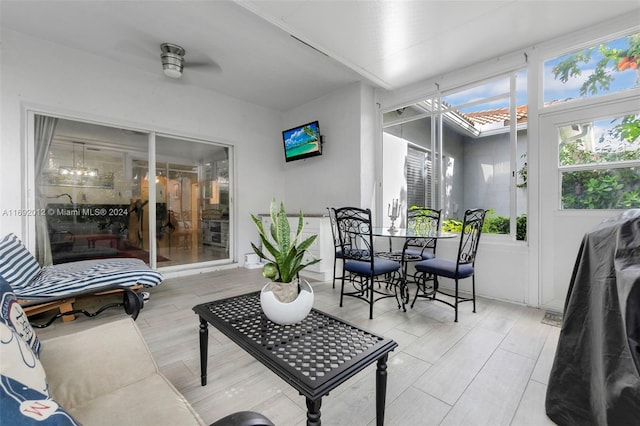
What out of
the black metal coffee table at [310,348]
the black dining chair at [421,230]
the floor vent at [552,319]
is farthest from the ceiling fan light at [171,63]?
the floor vent at [552,319]

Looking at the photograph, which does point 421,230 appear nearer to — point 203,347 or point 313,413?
point 203,347

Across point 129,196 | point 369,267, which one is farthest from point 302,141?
point 369,267

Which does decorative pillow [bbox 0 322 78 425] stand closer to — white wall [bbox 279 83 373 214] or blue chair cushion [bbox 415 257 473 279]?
blue chair cushion [bbox 415 257 473 279]

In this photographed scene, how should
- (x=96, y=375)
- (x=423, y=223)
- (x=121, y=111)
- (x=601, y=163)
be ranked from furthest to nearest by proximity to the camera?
(x=121, y=111) → (x=423, y=223) → (x=601, y=163) → (x=96, y=375)

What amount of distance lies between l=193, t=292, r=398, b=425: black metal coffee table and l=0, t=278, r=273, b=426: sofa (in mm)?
244

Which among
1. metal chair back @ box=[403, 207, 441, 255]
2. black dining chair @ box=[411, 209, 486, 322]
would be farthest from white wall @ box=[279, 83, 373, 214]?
black dining chair @ box=[411, 209, 486, 322]

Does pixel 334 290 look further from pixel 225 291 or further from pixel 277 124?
pixel 277 124

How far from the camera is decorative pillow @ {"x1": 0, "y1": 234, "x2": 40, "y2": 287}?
89.9 inches

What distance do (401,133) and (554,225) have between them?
2423 millimetres

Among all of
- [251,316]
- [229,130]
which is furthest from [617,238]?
[229,130]

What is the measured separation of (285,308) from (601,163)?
3.43 metres

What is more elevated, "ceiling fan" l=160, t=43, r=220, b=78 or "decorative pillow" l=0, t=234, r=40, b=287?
"ceiling fan" l=160, t=43, r=220, b=78

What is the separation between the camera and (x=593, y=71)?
106 inches

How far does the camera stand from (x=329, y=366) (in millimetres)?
995
